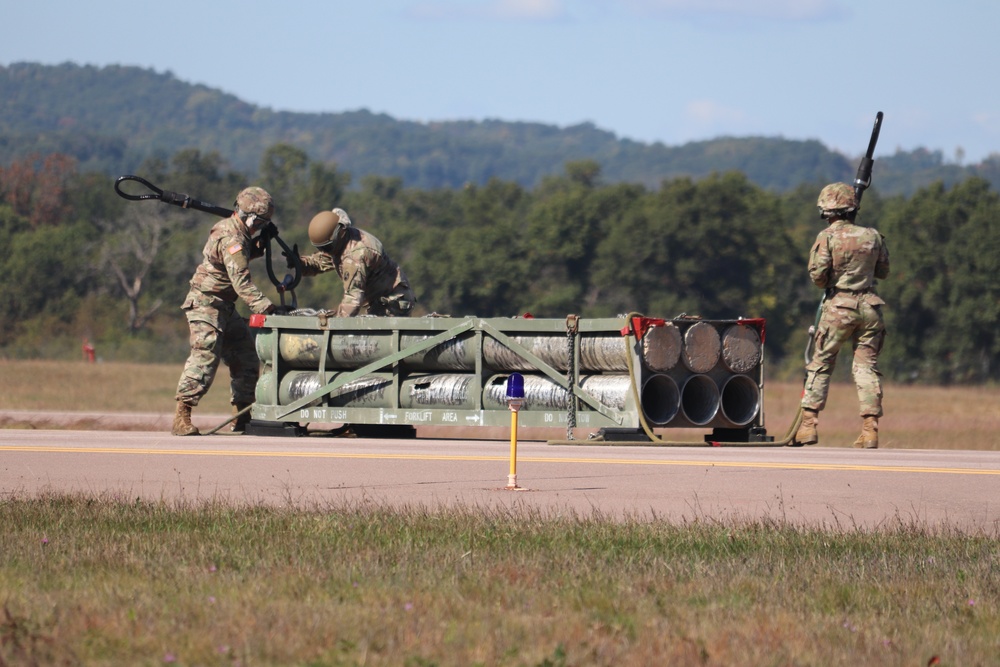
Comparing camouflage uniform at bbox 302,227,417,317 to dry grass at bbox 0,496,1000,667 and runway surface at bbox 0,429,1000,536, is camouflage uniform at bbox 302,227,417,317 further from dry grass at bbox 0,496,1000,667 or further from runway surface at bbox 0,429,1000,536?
dry grass at bbox 0,496,1000,667

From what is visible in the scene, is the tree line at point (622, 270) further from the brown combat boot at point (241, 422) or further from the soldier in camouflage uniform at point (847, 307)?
the soldier in camouflage uniform at point (847, 307)

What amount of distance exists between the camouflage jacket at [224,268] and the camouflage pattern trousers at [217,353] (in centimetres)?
15

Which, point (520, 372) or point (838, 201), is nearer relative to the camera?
point (838, 201)

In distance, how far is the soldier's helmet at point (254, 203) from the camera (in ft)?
52.1

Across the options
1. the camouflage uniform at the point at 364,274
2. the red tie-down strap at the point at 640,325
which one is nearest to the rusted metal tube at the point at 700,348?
the red tie-down strap at the point at 640,325

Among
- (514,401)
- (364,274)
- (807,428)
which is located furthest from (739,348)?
(514,401)

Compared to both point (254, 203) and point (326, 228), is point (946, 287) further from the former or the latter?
point (254, 203)

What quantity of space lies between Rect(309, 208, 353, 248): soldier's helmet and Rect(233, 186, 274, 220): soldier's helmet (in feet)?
1.70

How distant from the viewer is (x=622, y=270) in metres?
68.9

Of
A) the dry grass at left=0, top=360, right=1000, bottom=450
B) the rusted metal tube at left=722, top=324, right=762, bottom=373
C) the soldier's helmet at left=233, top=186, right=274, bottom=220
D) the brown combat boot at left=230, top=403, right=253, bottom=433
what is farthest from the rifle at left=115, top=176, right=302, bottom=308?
the rusted metal tube at left=722, top=324, right=762, bottom=373

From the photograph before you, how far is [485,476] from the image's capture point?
11.5 m

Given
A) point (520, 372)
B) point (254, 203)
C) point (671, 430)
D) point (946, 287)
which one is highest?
point (254, 203)

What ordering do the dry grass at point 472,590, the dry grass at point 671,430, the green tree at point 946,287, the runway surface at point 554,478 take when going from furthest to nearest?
the green tree at point 946,287
the dry grass at point 671,430
the runway surface at point 554,478
the dry grass at point 472,590

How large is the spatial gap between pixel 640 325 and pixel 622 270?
55027mm
